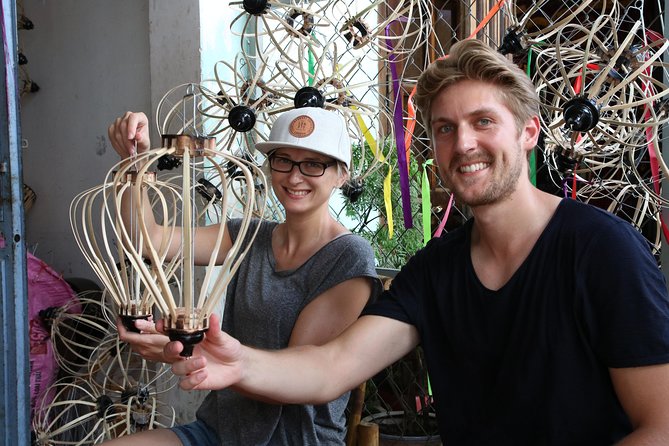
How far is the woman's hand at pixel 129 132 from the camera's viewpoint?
3.33 feet

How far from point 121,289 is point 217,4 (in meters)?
1.12

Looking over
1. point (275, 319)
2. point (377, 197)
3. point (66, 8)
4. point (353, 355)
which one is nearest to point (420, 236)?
point (377, 197)

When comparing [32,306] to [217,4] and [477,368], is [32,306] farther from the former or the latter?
[477,368]

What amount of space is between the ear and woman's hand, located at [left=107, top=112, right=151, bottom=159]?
0.53 meters

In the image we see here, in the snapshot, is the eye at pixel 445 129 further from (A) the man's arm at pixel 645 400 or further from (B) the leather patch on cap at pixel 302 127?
(A) the man's arm at pixel 645 400

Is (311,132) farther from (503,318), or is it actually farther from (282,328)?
(503,318)

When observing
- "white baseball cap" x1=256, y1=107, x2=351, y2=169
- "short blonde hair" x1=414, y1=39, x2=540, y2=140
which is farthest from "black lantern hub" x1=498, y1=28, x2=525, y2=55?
"white baseball cap" x1=256, y1=107, x2=351, y2=169

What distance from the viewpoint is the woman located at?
112 centimetres

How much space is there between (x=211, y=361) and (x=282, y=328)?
35 centimetres

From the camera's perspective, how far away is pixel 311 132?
1.14 meters

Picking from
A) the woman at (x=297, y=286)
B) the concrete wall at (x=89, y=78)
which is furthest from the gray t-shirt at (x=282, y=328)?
the concrete wall at (x=89, y=78)

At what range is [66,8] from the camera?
2.33 m

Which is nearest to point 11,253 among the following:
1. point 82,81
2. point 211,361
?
point 211,361

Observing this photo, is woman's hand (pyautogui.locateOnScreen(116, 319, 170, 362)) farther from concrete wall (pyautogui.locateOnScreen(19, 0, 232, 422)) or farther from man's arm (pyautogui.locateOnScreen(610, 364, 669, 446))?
concrete wall (pyautogui.locateOnScreen(19, 0, 232, 422))
